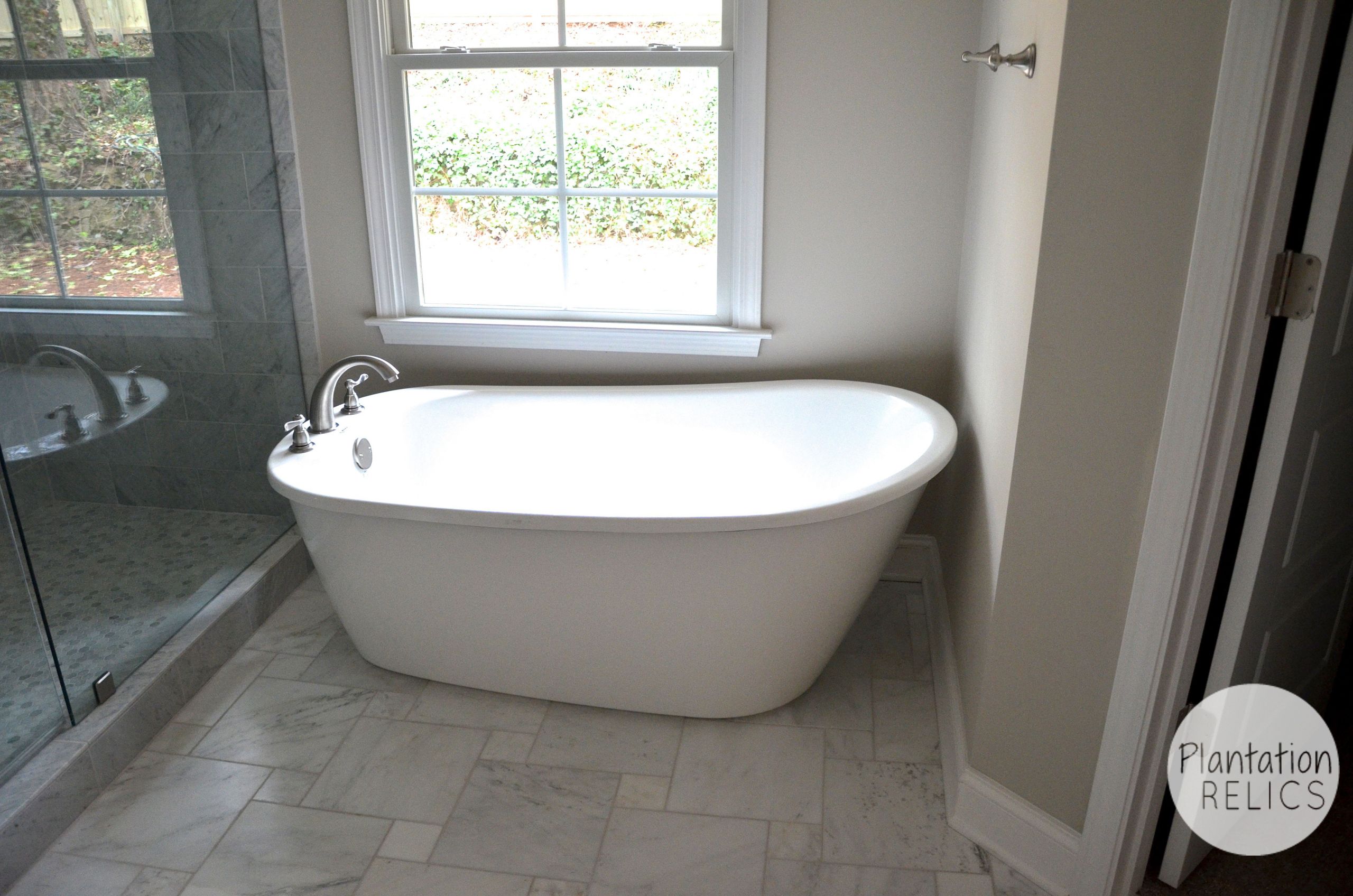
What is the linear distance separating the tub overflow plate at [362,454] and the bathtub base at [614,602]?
298mm

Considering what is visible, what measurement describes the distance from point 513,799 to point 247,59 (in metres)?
2.20

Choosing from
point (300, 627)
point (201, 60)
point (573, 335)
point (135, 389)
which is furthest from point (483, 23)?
point (300, 627)

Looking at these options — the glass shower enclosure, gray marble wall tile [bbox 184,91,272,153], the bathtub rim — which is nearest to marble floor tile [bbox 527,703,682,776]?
the bathtub rim

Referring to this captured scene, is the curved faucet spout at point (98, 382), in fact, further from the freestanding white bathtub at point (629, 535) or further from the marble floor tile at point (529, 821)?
the marble floor tile at point (529, 821)

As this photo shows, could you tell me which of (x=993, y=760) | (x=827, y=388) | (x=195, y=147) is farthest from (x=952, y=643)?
(x=195, y=147)

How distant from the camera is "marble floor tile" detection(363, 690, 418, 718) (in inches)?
95.3

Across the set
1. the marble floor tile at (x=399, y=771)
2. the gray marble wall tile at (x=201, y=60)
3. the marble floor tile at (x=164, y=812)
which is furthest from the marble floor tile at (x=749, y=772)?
the gray marble wall tile at (x=201, y=60)

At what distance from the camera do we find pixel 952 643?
245cm

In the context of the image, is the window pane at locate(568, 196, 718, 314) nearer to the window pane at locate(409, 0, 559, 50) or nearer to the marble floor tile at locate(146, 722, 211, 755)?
the window pane at locate(409, 0, 559, 50)

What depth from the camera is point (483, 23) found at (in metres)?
2.82

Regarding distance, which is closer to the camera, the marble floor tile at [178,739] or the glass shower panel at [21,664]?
the glass shower panel at [21,664]

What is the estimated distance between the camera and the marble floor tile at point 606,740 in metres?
2.25

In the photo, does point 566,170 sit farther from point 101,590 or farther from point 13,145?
point 101,590

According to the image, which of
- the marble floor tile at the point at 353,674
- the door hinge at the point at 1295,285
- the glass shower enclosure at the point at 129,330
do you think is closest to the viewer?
the door hinge at the point at 1295,285
